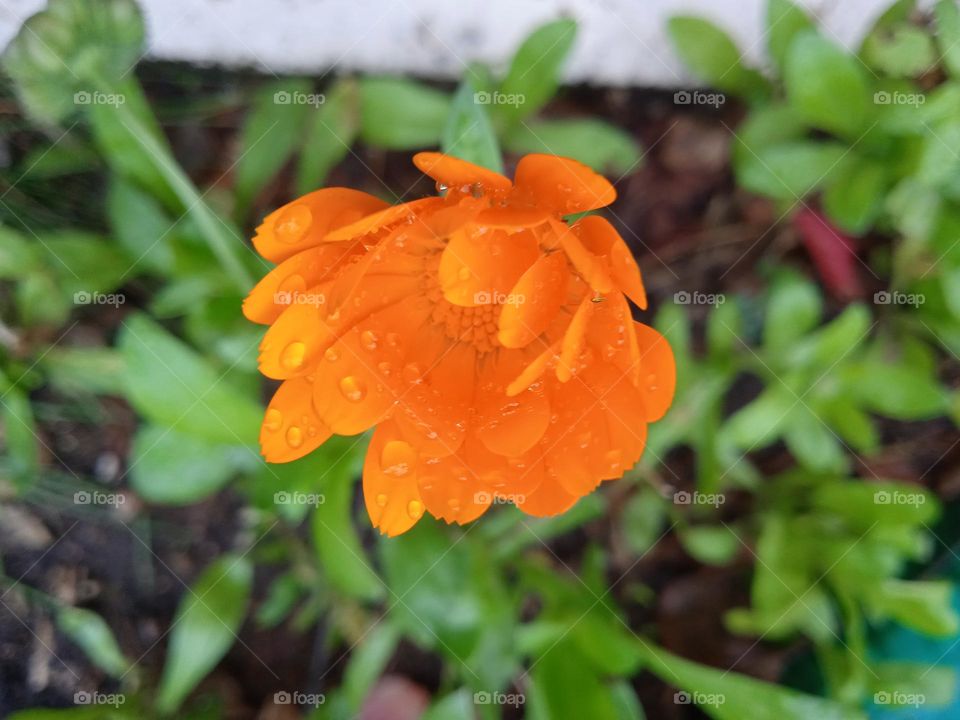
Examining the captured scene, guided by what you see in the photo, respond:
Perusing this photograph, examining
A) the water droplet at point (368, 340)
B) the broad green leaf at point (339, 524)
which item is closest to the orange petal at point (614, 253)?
the water droplet at point (368, 340)

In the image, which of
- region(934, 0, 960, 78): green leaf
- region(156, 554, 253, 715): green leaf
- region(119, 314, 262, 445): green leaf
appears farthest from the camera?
region(156, 554, 253, 715): green leaf

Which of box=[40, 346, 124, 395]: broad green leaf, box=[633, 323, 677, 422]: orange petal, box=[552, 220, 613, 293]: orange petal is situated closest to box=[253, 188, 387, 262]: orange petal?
box=[552, 220, 613, 293]: orange petal

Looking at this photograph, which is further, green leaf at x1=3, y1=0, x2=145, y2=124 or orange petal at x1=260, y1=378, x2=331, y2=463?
green leaf at x1=3, y1=0, x2=145, y2=124

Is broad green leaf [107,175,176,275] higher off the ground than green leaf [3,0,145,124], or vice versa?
green leaf [3,0,145,124]

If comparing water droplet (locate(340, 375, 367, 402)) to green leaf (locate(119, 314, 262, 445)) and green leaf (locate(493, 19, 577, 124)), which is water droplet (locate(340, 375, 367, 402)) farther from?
green leaf (locate(493, 19, 577, 124))

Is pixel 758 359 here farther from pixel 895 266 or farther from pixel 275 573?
pixel 275 573

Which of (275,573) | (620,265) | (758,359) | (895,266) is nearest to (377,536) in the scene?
(275,573)
